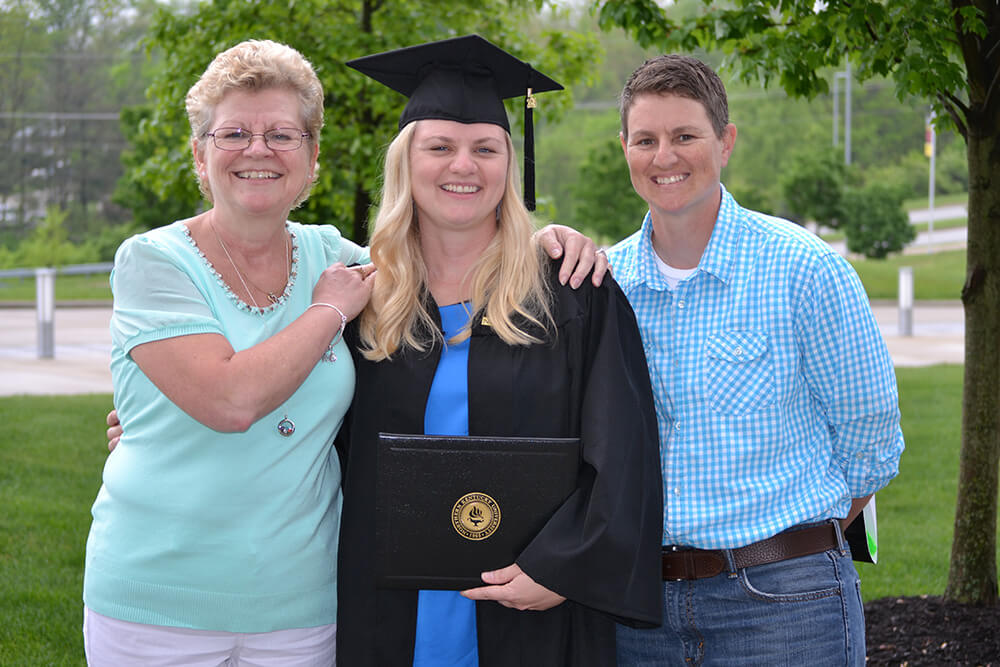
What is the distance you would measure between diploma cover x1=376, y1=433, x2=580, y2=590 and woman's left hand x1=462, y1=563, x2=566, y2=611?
0.02 m

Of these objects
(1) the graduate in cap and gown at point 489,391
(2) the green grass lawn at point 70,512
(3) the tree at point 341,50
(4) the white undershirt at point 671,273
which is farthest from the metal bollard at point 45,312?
(4) the white undershirt at point 671,273

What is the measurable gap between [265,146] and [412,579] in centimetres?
112

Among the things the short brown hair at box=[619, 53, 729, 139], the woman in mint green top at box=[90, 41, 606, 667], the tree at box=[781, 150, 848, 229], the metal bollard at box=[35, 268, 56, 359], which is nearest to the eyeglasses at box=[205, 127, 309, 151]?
the woman in mint green top at box=[90, 41, 606, 667]

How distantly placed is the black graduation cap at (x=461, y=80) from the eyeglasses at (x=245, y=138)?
1.06 ft

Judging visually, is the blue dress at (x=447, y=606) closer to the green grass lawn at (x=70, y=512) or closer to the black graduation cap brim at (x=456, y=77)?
the black graduation cap brim at (x=456, y=77)

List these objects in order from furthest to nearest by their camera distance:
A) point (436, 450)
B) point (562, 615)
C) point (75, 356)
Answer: point (75, 356)
point (562, 615)
point (436, 450)

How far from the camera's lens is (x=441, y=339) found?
261 centimetres

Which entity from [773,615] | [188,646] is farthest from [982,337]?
[188,646]

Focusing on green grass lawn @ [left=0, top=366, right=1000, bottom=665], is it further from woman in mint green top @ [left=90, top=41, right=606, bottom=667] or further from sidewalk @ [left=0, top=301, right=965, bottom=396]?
woman in mint green top @ [left=90, top=41, right=606, bottom=667]

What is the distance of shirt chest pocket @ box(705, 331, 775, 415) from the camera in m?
2.53

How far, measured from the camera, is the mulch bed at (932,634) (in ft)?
13.8

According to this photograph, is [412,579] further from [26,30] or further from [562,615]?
[26,30]

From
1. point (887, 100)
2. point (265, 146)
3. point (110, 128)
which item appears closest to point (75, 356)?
point (265, 146)

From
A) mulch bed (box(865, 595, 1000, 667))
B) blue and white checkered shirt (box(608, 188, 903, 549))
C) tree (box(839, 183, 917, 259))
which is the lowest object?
mulch bed (box(865, 595, 1000, 667))
